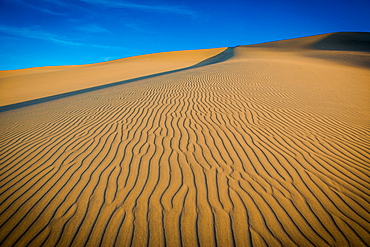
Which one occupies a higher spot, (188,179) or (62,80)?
(62,80)

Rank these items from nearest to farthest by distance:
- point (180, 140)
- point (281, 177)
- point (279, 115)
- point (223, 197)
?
point (223, 197) → point (281, 177) → point (180, 140) → point (279, 115)

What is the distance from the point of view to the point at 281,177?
9.43 feet

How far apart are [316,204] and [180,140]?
8.16 feet

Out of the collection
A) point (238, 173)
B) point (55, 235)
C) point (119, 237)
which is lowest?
point (238, 173)

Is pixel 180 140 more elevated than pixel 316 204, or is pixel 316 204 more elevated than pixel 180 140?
pixel 180 140

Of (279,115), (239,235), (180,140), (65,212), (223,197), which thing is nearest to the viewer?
(239,235)

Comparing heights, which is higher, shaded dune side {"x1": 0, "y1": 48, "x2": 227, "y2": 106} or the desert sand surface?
Answer: shaded dune side {"x1": 0, "y1": 48, "x2": 227, "y2": 106}

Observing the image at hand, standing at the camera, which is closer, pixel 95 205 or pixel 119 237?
pixel 119 237

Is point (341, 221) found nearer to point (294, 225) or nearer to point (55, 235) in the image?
point (294, 225)

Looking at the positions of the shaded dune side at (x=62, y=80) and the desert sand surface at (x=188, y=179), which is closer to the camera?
the desert sand surface at (x=188, y=179)

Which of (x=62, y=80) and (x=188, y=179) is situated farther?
(x=62, y=80)

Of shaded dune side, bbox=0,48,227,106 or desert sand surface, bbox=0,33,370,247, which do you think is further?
shaded dune side, bbox=0,48,227,106

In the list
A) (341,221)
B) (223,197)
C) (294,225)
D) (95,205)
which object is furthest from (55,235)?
(341,221)

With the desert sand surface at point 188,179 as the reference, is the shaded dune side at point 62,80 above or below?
above
